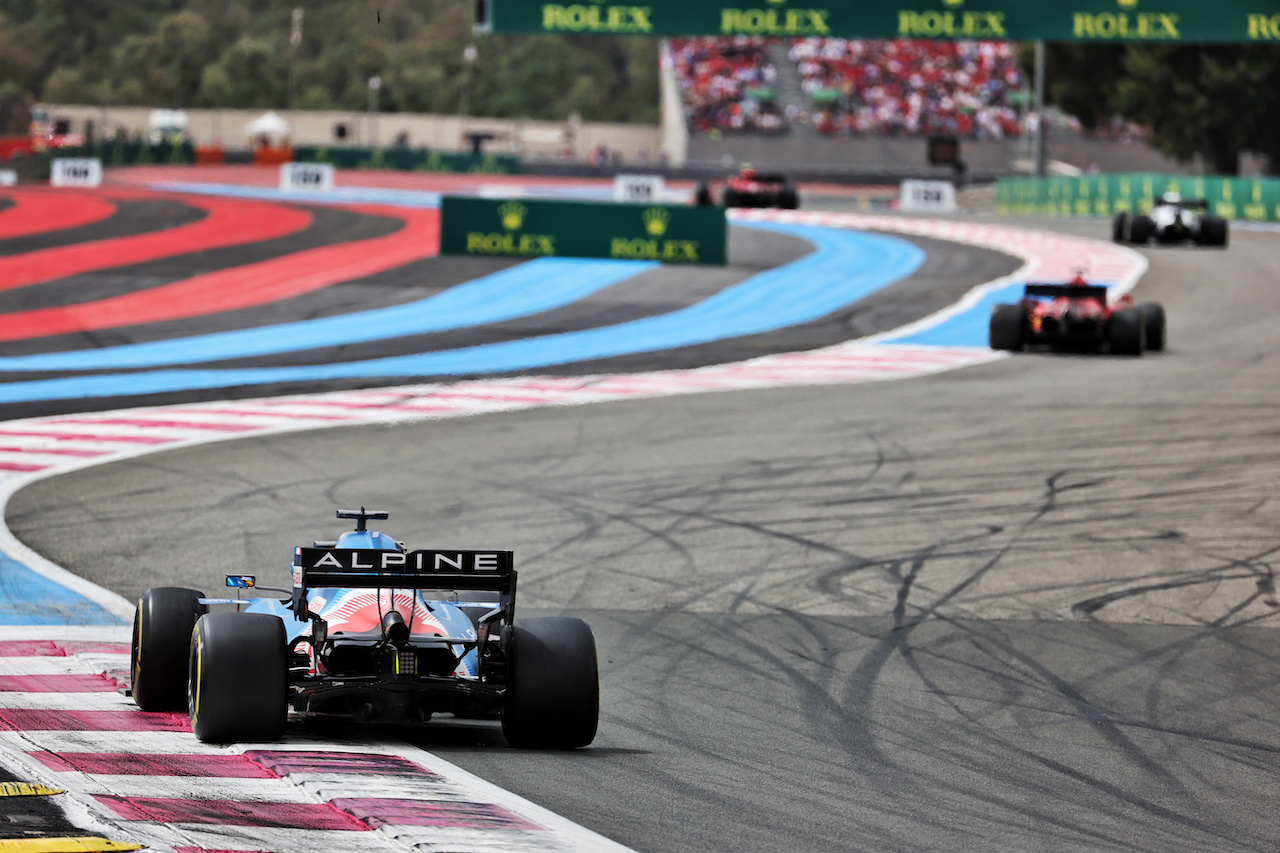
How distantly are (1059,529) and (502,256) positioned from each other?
68.6 feet

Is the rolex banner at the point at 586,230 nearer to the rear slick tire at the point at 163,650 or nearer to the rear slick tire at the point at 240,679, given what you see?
the rear slick tire at the point at 163,650

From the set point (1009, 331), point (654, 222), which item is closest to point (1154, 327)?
point (1009, 331)

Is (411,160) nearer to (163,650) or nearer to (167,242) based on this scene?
(167,242)

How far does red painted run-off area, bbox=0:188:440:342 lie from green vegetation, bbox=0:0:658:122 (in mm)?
62270

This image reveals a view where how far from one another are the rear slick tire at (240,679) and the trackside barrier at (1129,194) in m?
38.8

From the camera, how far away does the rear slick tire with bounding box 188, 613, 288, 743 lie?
24.0ft

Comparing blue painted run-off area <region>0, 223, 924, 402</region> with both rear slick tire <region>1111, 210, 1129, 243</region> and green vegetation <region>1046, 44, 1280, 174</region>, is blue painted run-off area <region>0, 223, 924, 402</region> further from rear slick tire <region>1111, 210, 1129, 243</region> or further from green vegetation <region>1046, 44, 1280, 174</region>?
green vegetation <region>1046, 44, 1280, 174</region>

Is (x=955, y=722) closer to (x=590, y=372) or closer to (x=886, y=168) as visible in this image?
(x=590, y=372)

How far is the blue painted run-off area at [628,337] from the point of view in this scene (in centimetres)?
2014

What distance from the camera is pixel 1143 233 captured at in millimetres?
38938

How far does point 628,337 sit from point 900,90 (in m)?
54.2

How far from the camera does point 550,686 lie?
7.71 meters

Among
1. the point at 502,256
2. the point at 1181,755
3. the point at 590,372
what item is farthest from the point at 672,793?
the point at 502,256

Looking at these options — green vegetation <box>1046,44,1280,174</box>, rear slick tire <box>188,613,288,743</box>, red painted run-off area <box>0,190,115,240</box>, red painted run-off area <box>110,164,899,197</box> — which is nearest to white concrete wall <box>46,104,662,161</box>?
red painted run-off area <box>110,164,899,197</box>
